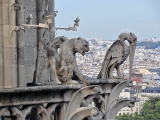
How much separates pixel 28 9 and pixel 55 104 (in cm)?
334

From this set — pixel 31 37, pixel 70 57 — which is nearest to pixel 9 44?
pixel 70 57

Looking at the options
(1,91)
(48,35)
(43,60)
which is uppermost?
(48,35)

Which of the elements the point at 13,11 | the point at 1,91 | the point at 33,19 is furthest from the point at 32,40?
the point at 1,91

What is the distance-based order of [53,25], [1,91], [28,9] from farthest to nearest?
[53,25] < [28,9] < [1,91]

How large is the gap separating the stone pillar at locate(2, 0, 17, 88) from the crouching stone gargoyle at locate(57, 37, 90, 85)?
36.0 inches

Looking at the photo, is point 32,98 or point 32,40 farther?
point 32,40

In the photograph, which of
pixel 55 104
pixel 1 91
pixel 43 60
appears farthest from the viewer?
pixel 43 60

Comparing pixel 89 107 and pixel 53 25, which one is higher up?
pixel 53 25

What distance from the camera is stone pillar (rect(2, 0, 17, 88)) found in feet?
49.7

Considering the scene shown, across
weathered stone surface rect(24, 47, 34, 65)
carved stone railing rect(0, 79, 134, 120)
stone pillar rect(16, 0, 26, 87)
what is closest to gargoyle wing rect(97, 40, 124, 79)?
weathered stone surface rect(24, 47, 34, 65)

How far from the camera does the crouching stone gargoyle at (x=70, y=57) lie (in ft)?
51.0

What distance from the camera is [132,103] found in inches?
722

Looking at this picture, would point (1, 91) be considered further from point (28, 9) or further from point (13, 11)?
point (28, 9)

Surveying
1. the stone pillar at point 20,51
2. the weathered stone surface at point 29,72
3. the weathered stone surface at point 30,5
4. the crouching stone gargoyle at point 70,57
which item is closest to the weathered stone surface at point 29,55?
the weathered stone surface at point 29,72
